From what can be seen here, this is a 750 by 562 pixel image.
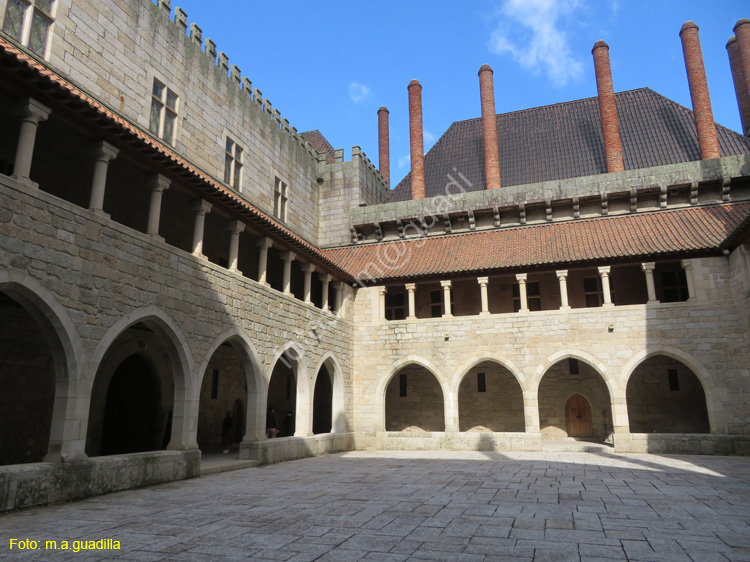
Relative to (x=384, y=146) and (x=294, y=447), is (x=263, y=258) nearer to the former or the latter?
(x=294, y=447)

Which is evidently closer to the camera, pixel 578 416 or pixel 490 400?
pixel 578 416

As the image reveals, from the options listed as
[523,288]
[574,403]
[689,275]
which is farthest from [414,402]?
[689,275]

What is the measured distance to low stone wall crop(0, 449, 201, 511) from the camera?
21.7ft

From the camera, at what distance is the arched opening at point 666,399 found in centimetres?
1666

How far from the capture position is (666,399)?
17.0 m

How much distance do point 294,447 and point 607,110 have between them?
15896 millimetres

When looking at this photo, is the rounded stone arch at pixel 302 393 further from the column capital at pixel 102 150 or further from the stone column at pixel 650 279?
the stone column at pixel 650 279

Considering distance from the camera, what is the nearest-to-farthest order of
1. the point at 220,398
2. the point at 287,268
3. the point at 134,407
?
the point at 134,407 → the point at 287,268 → the point at 220,398

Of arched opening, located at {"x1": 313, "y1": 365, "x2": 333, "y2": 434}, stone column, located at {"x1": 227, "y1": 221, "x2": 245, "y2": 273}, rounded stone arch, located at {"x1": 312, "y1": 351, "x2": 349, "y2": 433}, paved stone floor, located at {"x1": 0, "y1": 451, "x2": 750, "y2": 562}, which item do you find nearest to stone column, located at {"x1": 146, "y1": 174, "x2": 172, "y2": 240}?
stone column, located at {"x1": 227, "y1": 221, "x2": 245, "y2": 273}

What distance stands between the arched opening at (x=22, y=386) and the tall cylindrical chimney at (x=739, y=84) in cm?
2462

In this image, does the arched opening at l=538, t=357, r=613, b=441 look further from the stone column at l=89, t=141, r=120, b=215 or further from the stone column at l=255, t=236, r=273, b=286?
the stone column at l=89, t=141, r=120, b=215

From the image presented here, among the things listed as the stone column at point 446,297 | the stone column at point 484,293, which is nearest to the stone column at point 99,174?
the stone column at point 446,297

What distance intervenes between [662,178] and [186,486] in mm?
17107

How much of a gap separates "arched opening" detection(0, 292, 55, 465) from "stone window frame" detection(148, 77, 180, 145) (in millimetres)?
5323
